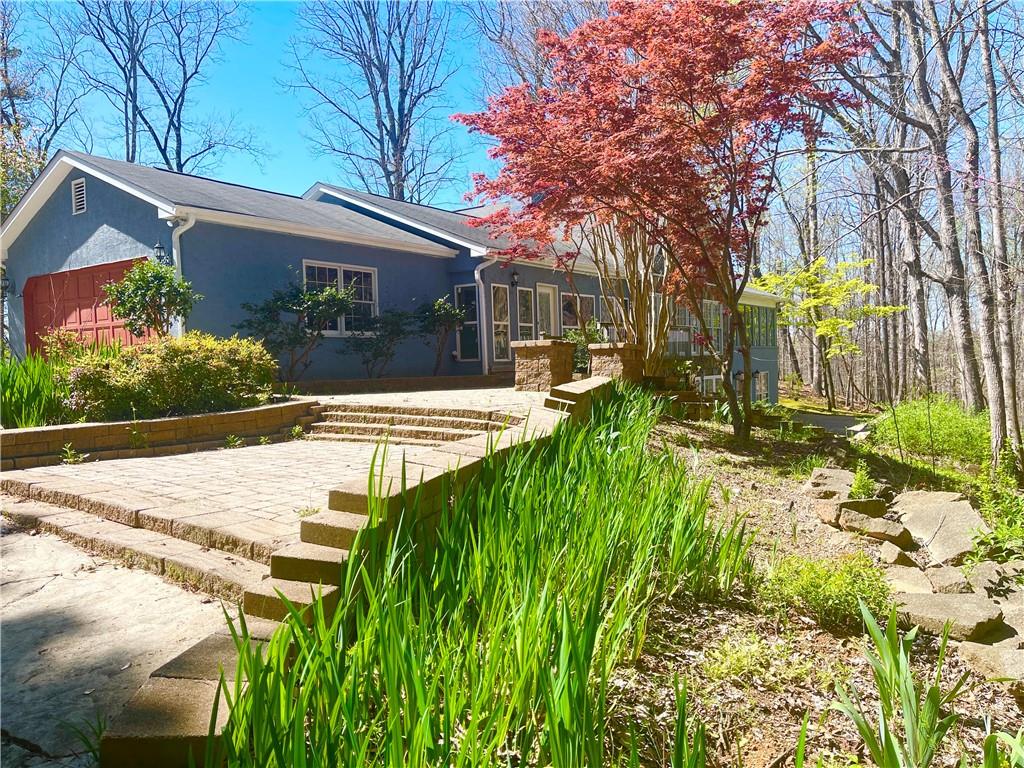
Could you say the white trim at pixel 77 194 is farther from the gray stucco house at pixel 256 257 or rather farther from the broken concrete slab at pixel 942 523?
the broken concrete slab at pixel 942 523

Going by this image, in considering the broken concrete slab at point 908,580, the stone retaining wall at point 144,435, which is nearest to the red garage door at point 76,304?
the stone retaining wall at point 144,435

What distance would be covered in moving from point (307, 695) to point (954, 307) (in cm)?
1152

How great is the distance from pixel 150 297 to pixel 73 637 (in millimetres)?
8441

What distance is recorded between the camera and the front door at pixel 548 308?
16.6 metres

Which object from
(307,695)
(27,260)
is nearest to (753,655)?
(307,695)

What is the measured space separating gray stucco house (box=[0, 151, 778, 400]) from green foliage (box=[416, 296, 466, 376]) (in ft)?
1.05

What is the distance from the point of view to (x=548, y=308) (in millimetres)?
16938

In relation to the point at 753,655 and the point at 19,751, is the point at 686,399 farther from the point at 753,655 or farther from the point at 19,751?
the point at 19,751

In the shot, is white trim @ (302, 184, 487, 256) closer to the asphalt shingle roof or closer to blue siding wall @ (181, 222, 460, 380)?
the asphalt shingle roof

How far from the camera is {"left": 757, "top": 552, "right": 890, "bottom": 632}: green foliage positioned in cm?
296

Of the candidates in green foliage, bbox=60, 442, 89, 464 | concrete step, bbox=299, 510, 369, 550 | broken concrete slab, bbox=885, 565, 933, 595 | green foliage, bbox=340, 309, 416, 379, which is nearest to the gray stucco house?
green foliage, bbox=340, 309, 416, 379

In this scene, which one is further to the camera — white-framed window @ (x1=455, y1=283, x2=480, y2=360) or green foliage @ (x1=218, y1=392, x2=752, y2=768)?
white-framed window @ (x1=455, y1=283, x2=480, y2=360)

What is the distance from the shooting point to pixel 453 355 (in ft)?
49.3

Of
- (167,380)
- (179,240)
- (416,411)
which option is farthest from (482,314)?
(167,380)
